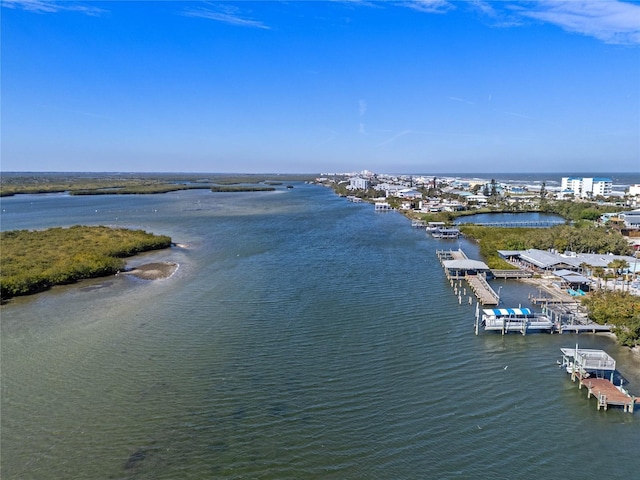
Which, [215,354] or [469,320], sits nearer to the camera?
[215,354]

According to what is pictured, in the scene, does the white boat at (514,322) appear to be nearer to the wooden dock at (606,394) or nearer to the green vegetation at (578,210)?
the wooden dock at (606,394)

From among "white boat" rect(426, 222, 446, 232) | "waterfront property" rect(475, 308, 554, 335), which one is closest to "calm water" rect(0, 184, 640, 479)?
"waterfront property" rect(475, 308, 554, 335)

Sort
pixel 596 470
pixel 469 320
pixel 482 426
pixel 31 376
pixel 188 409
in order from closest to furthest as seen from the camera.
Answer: pixel 596 470 → pixel 482 426 → pixel 188 409 → pixel 31 376 → pixel 469 320

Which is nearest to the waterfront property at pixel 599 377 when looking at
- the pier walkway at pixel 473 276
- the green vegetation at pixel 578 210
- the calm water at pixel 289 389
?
the calm water at pixel 289 389

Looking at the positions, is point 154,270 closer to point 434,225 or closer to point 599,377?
point 599,377

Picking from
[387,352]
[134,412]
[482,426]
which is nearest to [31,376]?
[134,412]

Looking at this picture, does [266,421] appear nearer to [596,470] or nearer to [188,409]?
[188,409]

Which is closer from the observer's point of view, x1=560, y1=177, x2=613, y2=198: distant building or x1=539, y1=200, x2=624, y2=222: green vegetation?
x1=539, y1=200, x2=624, y2=222: green vegetation

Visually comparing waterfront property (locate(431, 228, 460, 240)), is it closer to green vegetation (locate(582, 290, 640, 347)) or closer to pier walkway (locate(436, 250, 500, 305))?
pier walkway (locate(436, 250, 500, 305))
